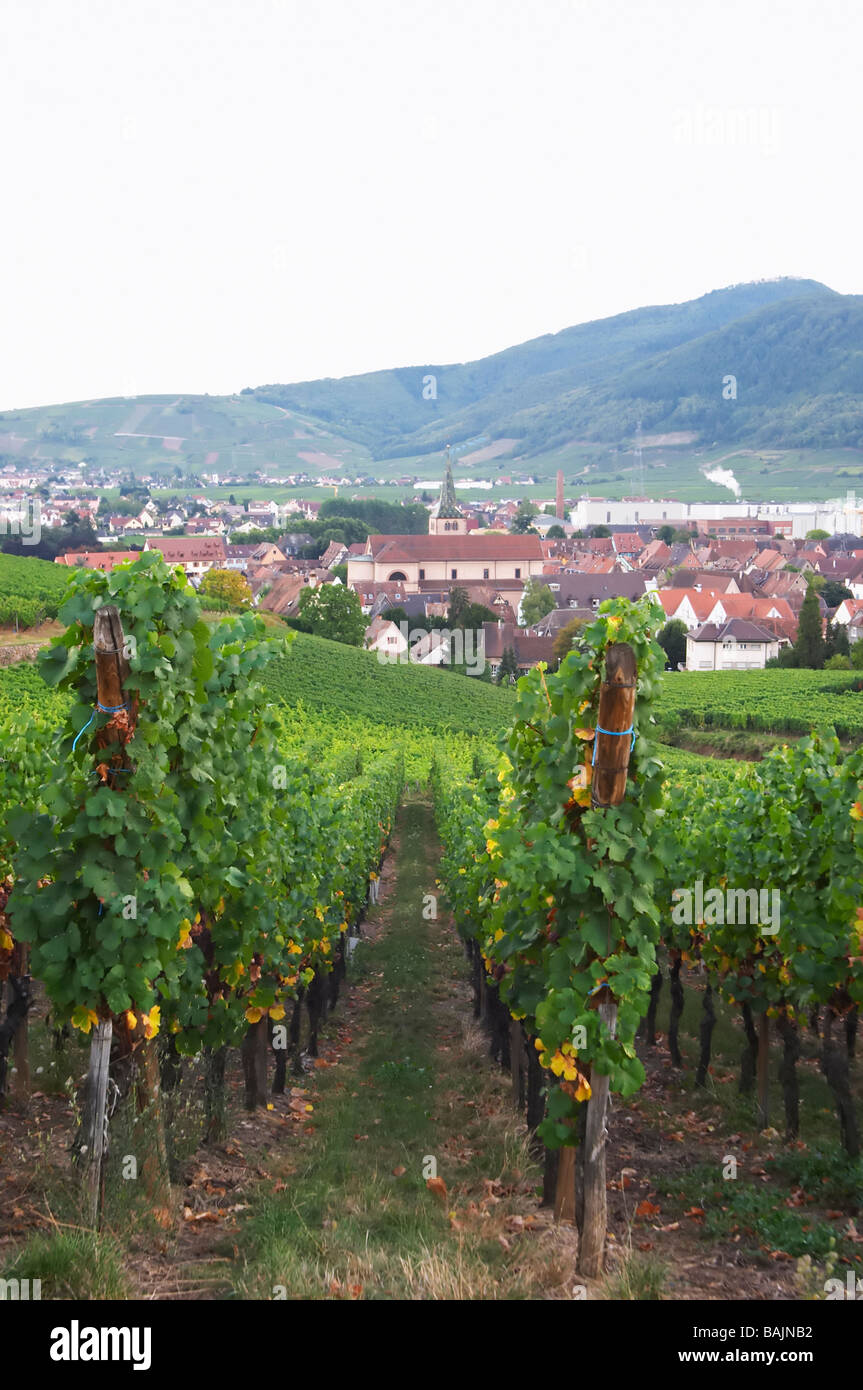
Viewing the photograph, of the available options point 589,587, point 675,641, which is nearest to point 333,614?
point 675,641

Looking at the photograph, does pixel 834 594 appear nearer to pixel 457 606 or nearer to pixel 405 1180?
pixel 457 606

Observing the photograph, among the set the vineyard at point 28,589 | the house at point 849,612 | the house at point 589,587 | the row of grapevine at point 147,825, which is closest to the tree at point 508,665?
the house at point 589,587

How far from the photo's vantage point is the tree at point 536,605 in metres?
121

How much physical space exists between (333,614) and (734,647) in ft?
117

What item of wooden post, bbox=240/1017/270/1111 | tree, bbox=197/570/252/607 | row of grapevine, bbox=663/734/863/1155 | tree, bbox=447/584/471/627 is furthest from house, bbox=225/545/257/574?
wooden post, bbox=240/1017/270/1111

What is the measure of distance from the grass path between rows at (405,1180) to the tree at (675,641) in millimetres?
81120

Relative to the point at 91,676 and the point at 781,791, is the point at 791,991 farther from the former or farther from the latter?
the point at 91,676

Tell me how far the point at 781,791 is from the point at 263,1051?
236 inches

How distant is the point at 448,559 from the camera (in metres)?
147

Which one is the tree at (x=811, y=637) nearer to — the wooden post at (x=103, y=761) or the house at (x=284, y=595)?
the house at (x=284, y=595)

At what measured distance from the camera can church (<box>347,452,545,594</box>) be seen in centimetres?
14500

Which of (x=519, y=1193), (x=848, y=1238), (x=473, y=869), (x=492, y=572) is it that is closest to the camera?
(x=848, y=1238)

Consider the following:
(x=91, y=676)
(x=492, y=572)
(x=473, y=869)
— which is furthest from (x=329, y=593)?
(x=91, y=676)

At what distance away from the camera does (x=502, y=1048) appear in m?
12.8
